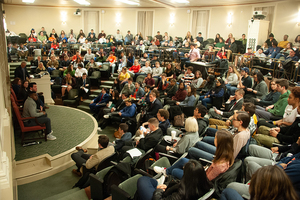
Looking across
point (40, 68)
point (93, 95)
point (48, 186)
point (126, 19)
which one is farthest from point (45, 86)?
point (126, 19)

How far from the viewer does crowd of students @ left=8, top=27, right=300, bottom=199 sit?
7.60 ft

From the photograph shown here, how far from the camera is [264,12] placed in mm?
12414

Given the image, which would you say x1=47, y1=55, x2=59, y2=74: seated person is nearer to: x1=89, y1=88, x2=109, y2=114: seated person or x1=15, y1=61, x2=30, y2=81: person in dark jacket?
x1=15, y1=61, x2=30, y2=81: person in dark jacket

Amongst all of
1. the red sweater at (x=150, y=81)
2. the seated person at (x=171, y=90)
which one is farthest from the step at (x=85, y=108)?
the seated person at (x=171, y=90)

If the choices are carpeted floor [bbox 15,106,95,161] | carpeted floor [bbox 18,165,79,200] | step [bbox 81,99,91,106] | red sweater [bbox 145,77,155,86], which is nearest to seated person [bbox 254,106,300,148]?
carpeted floor [bbox 18,165,79,200]

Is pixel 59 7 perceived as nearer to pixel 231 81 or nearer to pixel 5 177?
pixel 231 81

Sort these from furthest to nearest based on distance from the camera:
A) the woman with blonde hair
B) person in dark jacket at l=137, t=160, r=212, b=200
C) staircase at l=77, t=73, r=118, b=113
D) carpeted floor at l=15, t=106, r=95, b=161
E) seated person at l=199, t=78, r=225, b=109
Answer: the woman with blonde hair
staircase at l=77, t=73, r=118, b=113
seated person at l=199, t=78, r=225, b=109
carpeted floor at l=15, t=106, r=95, b=161
person in dark jacket at l=137, t=160, r=212, b=200

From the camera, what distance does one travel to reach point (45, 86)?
27.3ft

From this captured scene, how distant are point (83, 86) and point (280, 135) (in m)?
7.33

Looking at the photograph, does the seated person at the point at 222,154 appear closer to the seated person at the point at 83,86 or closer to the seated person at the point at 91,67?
the seated person at the point at 83,86

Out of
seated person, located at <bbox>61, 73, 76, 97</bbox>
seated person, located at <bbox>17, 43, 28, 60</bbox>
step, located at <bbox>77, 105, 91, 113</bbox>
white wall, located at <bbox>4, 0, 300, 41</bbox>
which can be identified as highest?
white wall, located at <bbox>4, 0, 300, 41</bbox>

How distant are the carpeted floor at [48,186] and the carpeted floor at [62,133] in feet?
1.75

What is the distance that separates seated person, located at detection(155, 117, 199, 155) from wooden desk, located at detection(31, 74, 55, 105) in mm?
5795

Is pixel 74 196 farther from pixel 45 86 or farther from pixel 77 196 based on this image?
pixel 45 86
